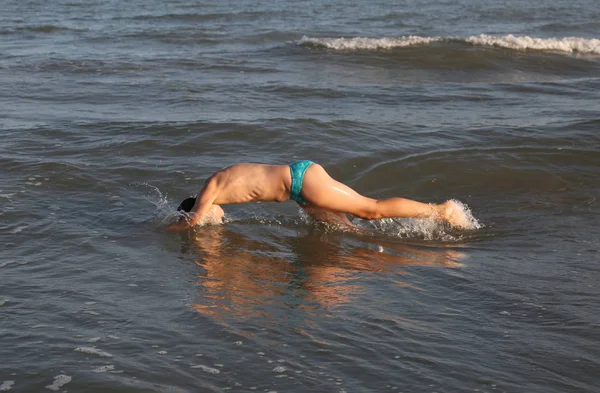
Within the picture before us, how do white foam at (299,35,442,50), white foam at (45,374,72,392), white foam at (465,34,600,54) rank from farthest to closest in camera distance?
white foam at (465,34,600,54)
white foam at (299,35,442,50)
white foam at (45,374,72,392)

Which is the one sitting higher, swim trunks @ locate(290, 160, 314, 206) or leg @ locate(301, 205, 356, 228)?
swim trunks @ locate(290, 160, 314, 206)


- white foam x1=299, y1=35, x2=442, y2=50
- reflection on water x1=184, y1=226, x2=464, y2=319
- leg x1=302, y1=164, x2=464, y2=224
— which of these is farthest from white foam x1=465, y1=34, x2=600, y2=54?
reflection on water x1=184, y1=226, x2=464, y2=319

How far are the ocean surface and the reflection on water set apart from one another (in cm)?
3

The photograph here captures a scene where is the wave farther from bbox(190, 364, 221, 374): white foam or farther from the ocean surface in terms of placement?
bbox(190, 364, 221, 374): white foam

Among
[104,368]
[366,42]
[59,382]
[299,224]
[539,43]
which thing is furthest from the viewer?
[539,43]

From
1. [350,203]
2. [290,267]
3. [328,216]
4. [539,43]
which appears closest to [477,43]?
[539,43]

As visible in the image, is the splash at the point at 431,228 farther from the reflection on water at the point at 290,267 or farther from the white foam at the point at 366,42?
the white foam at the point at 366,42

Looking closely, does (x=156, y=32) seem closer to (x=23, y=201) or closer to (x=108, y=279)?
(x=23, y=201)

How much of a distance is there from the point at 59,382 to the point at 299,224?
3.78 m

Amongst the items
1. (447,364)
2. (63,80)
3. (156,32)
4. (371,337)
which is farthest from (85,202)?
(156,32)

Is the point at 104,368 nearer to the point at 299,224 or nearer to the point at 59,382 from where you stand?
the point at 59,382

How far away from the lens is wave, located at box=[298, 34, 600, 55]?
18516 millimetres

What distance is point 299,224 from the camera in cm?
809

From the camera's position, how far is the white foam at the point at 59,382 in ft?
15.0
